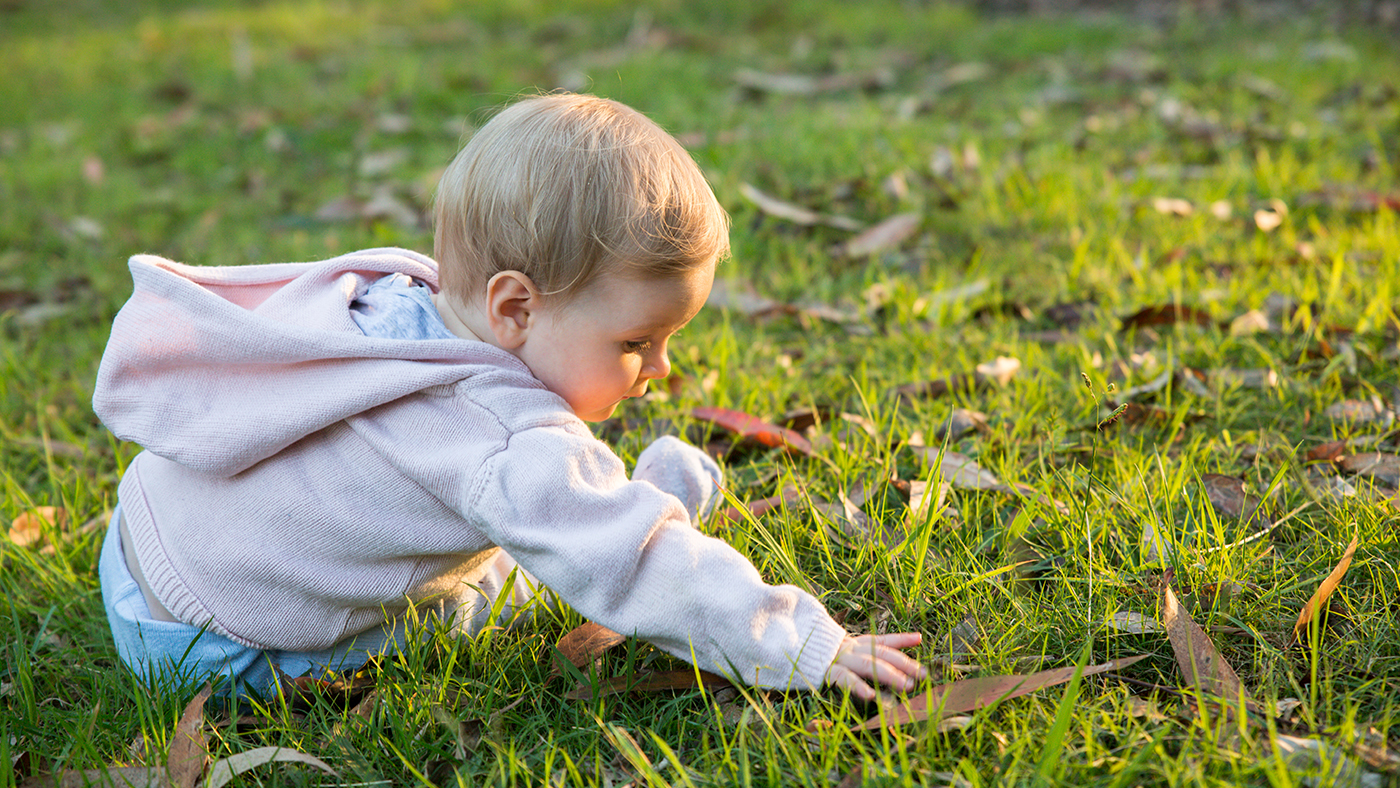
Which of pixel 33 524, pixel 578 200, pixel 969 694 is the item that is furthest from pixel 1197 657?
pixel 33 524

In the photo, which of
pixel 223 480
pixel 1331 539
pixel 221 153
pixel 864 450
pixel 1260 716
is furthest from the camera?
pixel 221 153

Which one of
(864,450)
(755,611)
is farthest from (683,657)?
(864,450)

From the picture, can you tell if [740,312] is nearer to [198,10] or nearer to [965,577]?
[965,577]

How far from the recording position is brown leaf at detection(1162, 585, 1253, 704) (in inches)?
60.6

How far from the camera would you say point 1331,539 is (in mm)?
1869

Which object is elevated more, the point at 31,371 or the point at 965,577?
the point at 965,577

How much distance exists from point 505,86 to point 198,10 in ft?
17.1

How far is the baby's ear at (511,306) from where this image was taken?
165 cm

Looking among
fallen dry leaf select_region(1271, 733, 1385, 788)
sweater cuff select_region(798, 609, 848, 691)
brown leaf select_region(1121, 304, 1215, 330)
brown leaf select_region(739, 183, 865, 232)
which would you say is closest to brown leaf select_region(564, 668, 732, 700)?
sweater cuff select_region(798, 609, 848, 691)

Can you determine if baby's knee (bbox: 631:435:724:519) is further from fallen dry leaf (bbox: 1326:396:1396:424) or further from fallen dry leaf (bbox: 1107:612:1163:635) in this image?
fallen dry leaf (bbox: 1326:396:1396:424)

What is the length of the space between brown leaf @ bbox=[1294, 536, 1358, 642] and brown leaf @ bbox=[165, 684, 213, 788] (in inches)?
68.1

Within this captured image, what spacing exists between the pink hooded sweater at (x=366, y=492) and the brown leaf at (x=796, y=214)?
83.8 inches

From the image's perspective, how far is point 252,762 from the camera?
1.58 m

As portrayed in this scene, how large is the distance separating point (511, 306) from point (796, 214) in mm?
2175
